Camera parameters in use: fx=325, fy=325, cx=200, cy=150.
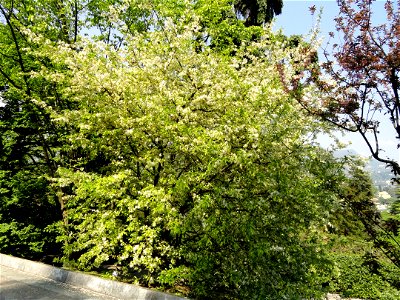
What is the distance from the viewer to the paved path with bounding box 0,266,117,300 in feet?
18.1

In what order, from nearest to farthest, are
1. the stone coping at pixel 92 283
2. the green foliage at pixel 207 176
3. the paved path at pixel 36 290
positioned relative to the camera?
the stone coping at pixel 92 283 → the paved path at pixel 36 290 → the green foliage at pixel 207 176

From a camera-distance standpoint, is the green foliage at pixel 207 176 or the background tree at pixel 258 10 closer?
the green foliage at pixel 207 176

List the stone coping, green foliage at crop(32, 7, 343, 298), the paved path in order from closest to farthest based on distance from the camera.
A: 1. the stone coping
2. the paved path
3. green foliage at crop(32, 7, 343, 298)

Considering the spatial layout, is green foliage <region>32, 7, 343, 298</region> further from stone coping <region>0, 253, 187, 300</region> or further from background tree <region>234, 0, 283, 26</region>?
background tree <region>234, 0, 283, 26</region>

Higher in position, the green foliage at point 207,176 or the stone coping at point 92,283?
the green foliage at point 207,176

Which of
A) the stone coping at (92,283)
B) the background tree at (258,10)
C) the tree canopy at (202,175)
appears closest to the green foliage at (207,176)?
the tree canopy at (202,175)

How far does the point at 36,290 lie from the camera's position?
586 centimetres

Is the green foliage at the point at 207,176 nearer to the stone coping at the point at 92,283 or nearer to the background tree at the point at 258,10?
the stone coping at the point at 92,283

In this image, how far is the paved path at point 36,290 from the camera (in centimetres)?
553

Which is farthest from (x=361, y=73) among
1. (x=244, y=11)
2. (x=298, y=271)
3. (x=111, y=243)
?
(x=244, y=11)

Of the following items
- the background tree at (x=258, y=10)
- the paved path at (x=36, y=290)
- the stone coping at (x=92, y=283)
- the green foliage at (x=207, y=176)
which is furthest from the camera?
the background tree at (x=258, y=10)

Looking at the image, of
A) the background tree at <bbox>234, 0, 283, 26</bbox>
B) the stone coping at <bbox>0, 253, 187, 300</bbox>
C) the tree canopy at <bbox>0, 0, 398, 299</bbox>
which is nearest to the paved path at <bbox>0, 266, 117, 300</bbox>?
the stone coping at <bbox>0, 253, 187, 300</bbox>

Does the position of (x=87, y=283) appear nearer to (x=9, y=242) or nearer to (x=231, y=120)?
(x=231, y=120)

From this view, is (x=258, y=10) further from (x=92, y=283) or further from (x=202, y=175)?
(x=92, y=283)
